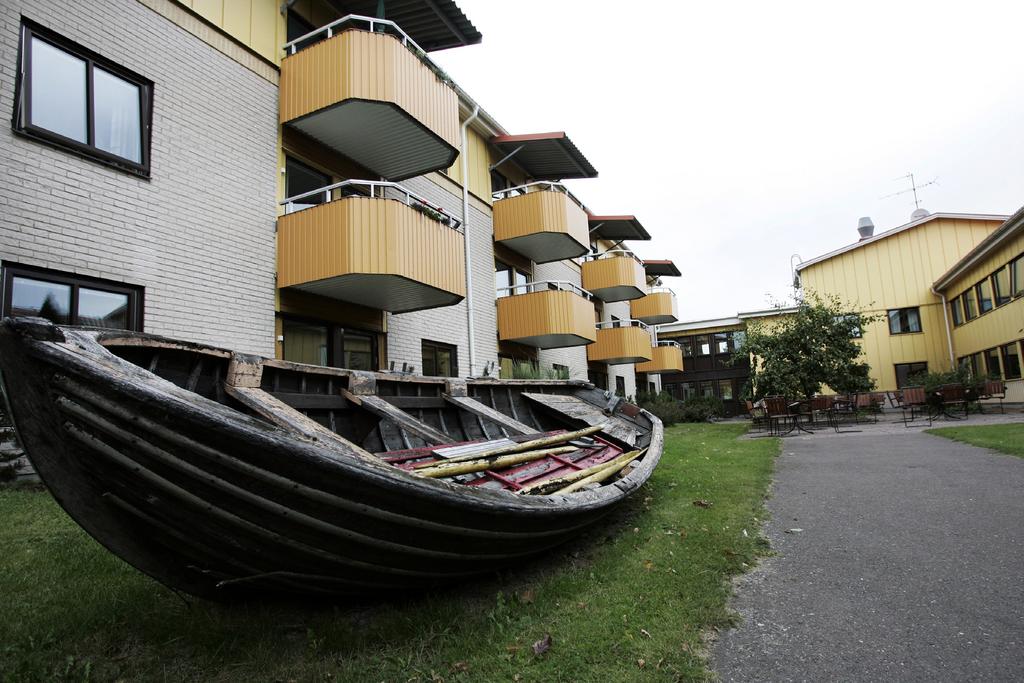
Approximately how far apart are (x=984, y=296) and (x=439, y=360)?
23210mm

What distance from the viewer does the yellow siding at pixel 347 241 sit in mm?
9086

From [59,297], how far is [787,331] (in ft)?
65.0

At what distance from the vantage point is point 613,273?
23828 millimetres

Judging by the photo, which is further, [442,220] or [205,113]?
[442,220]

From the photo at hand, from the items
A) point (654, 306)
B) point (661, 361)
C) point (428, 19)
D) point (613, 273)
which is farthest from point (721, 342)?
point (428, 19)

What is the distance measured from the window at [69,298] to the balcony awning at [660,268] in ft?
86.4

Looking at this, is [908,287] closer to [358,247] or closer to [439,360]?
[439,360]

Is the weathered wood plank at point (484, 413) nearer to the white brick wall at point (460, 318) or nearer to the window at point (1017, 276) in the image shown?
the white brick wall at point (460, 318)

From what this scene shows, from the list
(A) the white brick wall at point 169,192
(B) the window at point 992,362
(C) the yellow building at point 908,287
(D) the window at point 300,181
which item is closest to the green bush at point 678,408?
(C) the yellow building at point 908,287

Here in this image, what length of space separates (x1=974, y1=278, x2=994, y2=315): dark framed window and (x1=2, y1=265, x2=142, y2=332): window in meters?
28.2

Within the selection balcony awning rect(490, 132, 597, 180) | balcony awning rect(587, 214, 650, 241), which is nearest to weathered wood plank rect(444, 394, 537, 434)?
balcony awning rect(490, 132, 597, 180)

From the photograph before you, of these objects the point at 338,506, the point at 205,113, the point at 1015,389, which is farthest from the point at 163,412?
the point at 1015,389

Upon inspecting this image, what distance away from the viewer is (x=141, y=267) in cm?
755

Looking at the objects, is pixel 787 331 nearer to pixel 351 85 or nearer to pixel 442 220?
pixel 442 220
